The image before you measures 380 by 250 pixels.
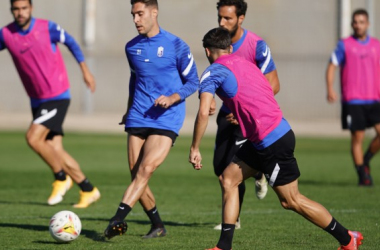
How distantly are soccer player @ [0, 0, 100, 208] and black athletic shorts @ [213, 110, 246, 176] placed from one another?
113 inches

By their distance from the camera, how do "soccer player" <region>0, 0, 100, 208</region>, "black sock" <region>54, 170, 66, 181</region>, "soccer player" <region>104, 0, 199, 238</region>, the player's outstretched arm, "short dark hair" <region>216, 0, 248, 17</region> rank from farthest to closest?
"black sock" <region>54, 170, 66, 181</region> → "soccer player" <region>0, 0, 100, 208</region> → "short dark hair" <region>216, 0, 248, 17</region> → "soccer player" <region>104, 0, 199, 238</region> → the player's outstretched arm

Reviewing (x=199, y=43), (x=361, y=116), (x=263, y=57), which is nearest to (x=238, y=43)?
(x=263, y=57)

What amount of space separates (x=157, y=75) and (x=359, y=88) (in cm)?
658

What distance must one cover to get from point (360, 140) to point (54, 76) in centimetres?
559

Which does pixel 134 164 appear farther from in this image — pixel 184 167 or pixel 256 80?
pixel 184 167

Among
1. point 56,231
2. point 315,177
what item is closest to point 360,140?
point 315,177

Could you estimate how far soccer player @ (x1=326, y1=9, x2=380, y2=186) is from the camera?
578 inches

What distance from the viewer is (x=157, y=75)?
912cm

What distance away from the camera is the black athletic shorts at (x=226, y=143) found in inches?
379

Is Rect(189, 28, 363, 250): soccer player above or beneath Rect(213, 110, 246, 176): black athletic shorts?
above

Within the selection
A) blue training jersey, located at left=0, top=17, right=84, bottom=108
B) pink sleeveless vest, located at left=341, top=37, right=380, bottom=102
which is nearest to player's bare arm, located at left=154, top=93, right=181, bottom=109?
blue training jersey, located at left=0, top=17, right=84, bottom=108

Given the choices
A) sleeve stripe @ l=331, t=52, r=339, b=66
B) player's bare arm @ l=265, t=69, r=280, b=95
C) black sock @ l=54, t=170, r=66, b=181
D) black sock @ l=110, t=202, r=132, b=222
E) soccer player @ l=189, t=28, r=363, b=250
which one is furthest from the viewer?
sleeve stripe @ l=331, t=52, r=339, b=66

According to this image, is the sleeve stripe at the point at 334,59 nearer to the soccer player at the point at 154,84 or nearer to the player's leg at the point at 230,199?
the soccer player at the point at 154,84

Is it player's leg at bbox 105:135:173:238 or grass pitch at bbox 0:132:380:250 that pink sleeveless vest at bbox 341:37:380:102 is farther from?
player's leg at bbox 105:135:173:238
